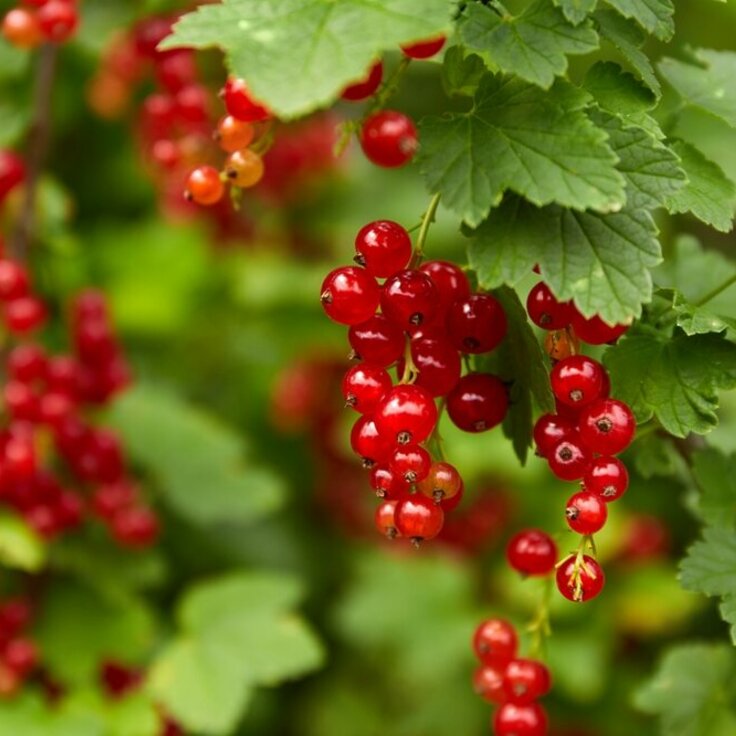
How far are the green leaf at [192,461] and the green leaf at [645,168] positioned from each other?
4.08 ft

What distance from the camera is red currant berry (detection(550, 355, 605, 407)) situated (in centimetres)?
98

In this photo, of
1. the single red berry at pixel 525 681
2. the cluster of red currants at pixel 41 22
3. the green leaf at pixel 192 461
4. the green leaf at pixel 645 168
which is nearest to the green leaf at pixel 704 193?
the green leaf at pixel 645 168

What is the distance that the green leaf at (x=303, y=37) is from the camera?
80 cm

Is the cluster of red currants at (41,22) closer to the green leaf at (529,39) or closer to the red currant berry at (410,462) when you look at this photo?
Answer: the green leaf at (529,39)

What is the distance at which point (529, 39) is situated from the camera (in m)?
0.91

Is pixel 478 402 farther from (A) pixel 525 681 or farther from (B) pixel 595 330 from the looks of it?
(A) pixel 525 681

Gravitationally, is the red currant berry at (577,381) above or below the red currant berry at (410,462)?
above

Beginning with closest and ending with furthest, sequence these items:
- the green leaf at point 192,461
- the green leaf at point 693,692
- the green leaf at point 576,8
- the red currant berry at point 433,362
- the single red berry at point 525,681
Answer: the green leaf at point 576,8 → the red currant berry at point 433,362 → the single red berry at point 525,681 → the green leaf at point 693,692 → the green leaf at point 192,461

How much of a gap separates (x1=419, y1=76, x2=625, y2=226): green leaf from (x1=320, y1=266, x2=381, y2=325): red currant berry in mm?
113

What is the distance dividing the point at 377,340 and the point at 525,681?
42 cm

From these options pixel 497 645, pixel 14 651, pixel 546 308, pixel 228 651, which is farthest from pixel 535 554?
pixel 14 651

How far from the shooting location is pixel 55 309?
2.28m

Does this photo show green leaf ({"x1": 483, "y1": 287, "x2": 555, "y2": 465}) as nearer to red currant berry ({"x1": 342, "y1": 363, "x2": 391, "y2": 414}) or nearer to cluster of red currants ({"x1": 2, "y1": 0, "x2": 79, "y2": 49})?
red currant berry ({"x1": 342, "y1": 363, "x2": 391, "y2": 414})

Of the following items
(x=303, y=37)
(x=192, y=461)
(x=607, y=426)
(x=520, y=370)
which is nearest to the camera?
(x=303, y=37)
